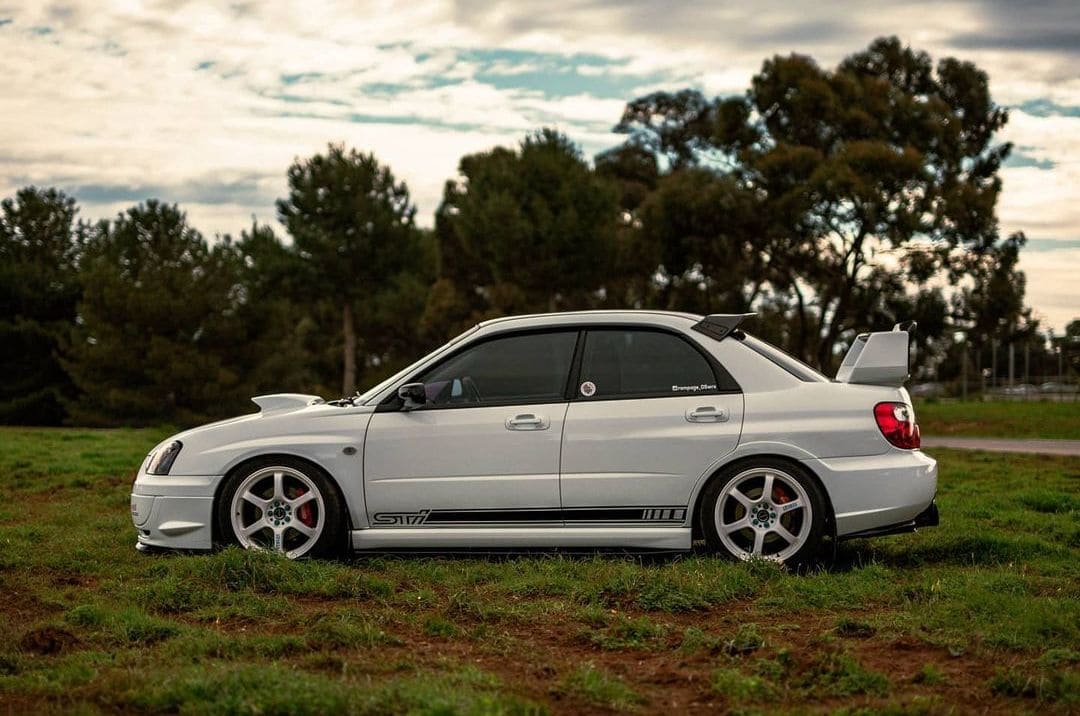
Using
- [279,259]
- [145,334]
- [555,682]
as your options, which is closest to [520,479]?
[555,682]

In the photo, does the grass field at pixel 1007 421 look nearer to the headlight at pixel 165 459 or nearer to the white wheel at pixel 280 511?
the white wheel at pixel 280 511

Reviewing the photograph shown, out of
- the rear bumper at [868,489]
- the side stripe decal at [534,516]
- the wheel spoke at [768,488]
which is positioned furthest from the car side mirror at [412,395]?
the rear bumper at [868,489]

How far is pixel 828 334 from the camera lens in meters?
43.2

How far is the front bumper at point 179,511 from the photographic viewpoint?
8070 mm

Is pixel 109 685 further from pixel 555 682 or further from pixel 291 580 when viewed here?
pixel 291 580

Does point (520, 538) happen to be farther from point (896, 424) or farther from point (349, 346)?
point (349, 346)

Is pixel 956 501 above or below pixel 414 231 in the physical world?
below

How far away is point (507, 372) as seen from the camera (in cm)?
809

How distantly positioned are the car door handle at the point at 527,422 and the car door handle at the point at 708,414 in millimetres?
868

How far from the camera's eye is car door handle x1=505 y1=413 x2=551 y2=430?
7.81m

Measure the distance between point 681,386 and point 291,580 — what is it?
2.60 meters

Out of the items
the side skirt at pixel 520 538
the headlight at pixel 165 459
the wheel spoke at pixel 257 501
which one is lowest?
the side skirt at pixel 520 538

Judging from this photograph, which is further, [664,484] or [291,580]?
[664,484]

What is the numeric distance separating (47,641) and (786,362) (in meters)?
4.56
